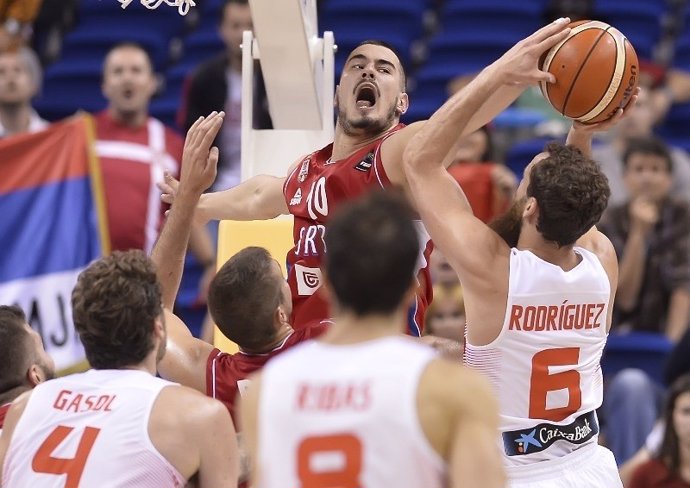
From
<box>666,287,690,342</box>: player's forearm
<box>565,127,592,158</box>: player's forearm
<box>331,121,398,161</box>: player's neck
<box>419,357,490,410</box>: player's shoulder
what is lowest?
<box>666,287,690,342</box>: player's forearm

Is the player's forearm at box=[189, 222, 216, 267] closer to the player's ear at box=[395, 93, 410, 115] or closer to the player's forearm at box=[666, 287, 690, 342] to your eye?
the player's forearm at box=[666, 287, 690, 342]

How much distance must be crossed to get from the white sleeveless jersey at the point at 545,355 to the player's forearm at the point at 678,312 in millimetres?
3603

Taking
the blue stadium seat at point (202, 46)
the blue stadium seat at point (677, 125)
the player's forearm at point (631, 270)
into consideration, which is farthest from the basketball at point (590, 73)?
the blue stadium seat at point (202, 46)

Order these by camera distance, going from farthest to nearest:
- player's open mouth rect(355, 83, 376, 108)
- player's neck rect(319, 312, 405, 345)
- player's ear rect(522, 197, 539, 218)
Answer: player's open mouth rect(355, 83, 376, 108), player's ear rect(522, 197, 539, 218), player's neck rect(319, 312, 405, 345)

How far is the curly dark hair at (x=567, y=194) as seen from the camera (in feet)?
14.3

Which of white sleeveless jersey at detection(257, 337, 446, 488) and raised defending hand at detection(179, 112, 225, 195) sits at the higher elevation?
raised defending hand at detection(179, 112, 225, 195)

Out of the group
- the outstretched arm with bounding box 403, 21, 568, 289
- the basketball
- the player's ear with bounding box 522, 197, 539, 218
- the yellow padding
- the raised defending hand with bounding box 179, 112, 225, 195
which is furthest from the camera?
the yellow padding

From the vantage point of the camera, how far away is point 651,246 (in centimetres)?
813

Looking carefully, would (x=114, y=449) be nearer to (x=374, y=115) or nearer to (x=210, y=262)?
(x=374, y=115)

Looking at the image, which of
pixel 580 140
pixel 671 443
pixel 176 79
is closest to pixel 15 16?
pixel 176 79

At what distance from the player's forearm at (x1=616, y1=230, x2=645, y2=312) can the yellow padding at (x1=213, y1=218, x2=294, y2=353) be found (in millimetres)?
2619

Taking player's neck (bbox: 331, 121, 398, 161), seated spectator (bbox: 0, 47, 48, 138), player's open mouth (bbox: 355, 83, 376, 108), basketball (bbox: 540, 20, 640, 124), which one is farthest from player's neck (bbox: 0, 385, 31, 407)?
seated spectator (bbox: 0, 47, 48, 138)

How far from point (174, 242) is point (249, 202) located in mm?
653

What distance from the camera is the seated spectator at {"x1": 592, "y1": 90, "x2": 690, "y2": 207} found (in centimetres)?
847
